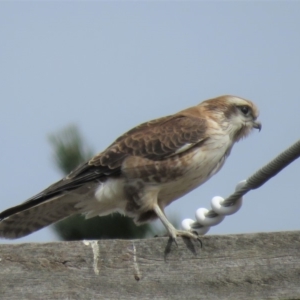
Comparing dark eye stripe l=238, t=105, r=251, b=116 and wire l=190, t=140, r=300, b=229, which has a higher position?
wire l=190, t=140, r=300, b=229

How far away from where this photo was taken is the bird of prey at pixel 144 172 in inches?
→ 174

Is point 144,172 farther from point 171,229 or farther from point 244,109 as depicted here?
point 171,229

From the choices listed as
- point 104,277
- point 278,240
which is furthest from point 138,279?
point 278,240

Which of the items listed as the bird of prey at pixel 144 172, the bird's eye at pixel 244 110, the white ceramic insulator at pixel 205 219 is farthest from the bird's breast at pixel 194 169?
the white ceramic insulator at pixel 205 219

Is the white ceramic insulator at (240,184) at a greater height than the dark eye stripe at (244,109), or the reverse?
the white ceramic insulator at (240,184)

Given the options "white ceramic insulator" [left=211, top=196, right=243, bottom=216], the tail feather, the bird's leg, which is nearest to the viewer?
the bird's leg

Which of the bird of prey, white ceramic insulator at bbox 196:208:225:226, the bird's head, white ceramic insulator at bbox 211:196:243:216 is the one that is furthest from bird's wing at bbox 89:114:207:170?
white ceramic insulator at bbox 211:196:243:216

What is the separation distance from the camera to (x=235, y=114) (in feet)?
16.0

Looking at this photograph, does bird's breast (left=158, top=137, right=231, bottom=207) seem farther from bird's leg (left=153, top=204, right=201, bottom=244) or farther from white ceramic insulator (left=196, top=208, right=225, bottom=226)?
white ceramic insulator (left=196, top=208, right=225, bottom=226)

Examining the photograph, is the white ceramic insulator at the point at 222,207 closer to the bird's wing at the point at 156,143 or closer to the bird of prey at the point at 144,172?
→ the bird of prey at the point at 144,172

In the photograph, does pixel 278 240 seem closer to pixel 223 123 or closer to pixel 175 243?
pixel 175 243

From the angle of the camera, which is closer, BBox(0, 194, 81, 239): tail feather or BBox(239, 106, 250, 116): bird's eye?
BBox(0, 194, 81, 239): tail feather

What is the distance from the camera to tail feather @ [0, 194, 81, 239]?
13.2 ft

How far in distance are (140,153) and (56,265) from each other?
2.09m
